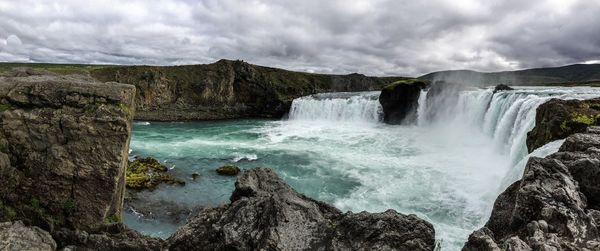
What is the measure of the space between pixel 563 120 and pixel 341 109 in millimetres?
49784

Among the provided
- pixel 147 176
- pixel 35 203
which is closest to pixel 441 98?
pixel 147 176

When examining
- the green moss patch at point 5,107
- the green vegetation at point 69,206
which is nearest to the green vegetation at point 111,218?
the green vegetation at point 69,206

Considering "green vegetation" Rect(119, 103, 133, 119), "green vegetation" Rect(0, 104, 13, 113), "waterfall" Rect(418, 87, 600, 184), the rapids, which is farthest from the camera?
"waterfall" Rect(418, 87, 600, 184)

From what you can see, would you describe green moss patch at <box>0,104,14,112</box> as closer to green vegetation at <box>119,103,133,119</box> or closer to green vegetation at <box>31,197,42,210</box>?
green vegetation at <box>31,197,42,210</box>

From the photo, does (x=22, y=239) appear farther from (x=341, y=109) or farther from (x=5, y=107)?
(x=341, y=109)

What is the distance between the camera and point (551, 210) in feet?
25.4

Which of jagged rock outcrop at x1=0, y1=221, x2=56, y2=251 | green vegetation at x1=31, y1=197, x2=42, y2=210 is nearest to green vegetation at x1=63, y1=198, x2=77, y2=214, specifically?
green vegetation at x1=31, y1=197, x2=42, y2=210

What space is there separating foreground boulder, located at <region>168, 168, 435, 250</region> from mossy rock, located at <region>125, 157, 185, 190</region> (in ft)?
58.4

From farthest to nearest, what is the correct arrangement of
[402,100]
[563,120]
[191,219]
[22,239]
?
[402,100], [563,120], [191,219], [22,239]

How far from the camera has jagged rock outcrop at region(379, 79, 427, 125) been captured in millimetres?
62031

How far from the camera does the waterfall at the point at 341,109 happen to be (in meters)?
66.2

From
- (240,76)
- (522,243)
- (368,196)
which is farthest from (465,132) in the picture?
(240,76)

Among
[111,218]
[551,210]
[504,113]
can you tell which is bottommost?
[111,218]

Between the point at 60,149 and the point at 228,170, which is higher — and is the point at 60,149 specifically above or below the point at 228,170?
above
